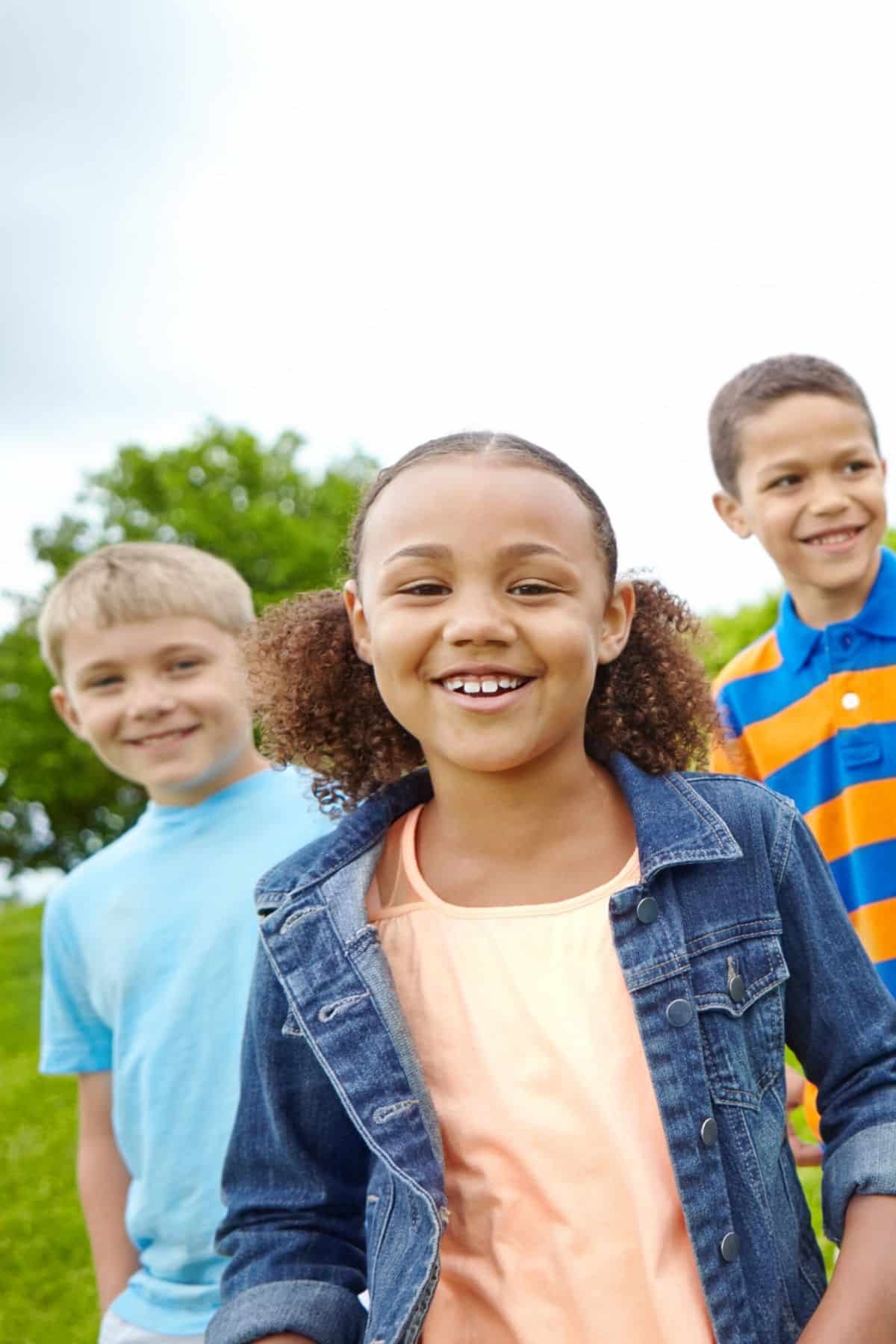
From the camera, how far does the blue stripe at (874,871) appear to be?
2920mm

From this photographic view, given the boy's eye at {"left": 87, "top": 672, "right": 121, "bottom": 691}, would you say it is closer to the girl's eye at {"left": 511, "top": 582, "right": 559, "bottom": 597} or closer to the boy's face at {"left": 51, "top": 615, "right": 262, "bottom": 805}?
the boy's face at {"left": 51, "top": 615, "right": 262, "bottom": 805}

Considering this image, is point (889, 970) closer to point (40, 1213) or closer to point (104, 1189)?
point (104, 1189)

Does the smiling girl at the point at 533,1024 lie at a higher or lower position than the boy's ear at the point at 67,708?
lower

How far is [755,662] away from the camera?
3.28 meters

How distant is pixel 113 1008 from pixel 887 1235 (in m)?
1.87

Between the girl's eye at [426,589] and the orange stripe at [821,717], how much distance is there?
1.45 meters

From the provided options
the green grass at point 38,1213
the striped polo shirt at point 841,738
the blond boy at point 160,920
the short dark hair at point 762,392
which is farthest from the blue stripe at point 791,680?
the green grass at point 38,1213

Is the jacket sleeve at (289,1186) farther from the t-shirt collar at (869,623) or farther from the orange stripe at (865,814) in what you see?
the t-shirt collar at (869,623)

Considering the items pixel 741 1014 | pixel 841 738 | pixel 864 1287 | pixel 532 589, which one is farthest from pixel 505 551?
pixel 841 738

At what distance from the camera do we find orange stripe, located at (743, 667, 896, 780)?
300 centimetres

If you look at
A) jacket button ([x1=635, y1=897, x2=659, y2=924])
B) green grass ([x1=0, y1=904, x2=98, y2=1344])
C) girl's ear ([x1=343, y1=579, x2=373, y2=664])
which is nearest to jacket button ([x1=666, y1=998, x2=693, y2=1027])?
jacket button ([x1=635, y1=897, x2=659, y2=924])

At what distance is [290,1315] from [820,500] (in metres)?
2.22

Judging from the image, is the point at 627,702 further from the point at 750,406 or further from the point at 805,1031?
the point at 750,406

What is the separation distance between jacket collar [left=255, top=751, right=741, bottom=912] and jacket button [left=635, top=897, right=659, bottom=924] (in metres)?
0.03
